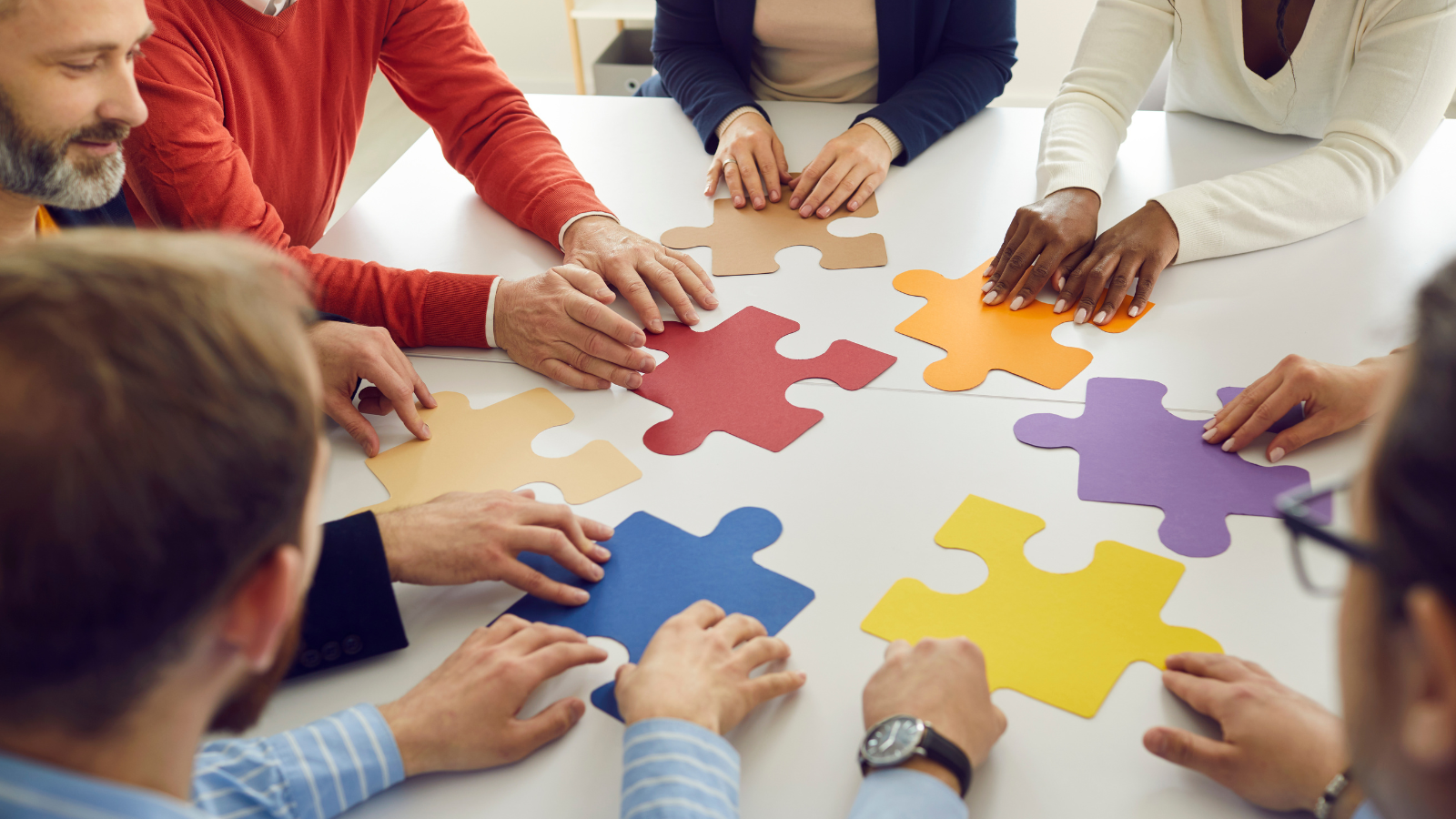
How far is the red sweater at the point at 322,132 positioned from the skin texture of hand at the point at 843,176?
1.07ft

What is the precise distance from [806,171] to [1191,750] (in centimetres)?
108

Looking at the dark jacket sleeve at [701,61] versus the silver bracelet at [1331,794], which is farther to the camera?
the dark jacket sleeve at [701,61]

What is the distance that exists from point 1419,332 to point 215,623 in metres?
0.63

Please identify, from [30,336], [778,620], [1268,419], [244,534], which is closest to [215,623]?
[244,534]

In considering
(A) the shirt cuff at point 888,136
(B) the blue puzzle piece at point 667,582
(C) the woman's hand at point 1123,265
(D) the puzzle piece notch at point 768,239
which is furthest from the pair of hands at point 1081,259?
(B) the blue puzzle piece at point 667,582

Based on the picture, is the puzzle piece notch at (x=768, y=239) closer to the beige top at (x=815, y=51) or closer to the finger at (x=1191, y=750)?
the beige top at (x=815, y=51)

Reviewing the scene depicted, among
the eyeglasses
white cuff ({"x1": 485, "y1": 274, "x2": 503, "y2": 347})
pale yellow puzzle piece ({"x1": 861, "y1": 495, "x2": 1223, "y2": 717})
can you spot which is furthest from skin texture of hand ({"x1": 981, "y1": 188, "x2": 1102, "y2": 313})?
the eyeglasses

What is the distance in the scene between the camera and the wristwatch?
29.0 inches

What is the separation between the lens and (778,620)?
2.95 ft

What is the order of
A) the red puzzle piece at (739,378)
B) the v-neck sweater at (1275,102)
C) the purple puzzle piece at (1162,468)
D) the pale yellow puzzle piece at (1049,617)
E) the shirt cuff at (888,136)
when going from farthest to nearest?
1. the shirt cuff at (888,136)
2. the v-neck sweater at (1275,102)
3. the red puzzle piece at (739,378)
4. the purple puzzle piece at (1162,468)
5. the pale yellow puzzle piece at (1049,617)

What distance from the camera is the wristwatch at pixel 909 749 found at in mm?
736

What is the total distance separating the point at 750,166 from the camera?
1590 mm

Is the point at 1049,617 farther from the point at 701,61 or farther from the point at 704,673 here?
the point at 701,61

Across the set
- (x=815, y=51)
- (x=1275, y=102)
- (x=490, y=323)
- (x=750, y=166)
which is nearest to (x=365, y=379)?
(x=490, y=323)
